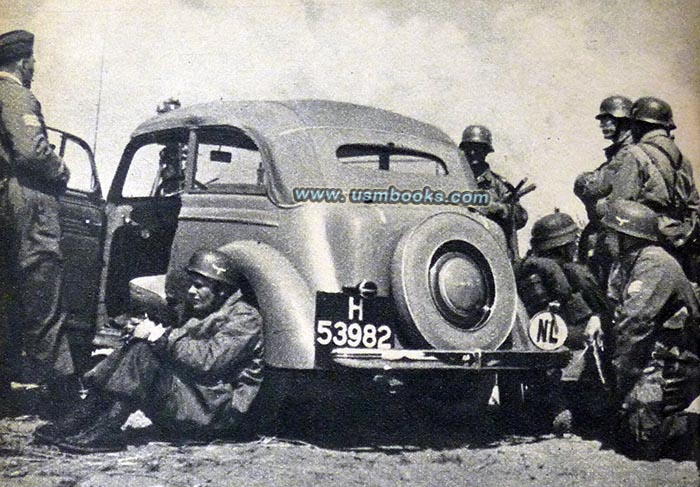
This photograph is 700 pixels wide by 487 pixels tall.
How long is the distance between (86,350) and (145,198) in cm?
113

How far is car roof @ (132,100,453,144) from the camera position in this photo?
177 inches

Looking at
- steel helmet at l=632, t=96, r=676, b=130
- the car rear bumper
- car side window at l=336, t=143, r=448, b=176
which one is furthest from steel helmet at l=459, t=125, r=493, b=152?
the car rear bumper

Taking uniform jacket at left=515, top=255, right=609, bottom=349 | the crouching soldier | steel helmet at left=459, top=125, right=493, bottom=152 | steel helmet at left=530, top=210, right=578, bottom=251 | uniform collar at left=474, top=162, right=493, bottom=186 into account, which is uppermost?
steel helmet at left=459, top=125, right=493, bottom=152

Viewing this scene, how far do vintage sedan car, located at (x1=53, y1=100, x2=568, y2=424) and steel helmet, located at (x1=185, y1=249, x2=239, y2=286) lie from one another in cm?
7

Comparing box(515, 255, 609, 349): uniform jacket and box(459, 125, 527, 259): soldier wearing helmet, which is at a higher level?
box(459, 125, 527, 259): soldier wearing helmet

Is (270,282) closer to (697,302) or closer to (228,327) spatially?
(228,327)

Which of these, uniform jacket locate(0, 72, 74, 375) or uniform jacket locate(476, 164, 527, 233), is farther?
uniform jacket locate(476, 164, 527, 233)

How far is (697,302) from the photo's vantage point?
13.7 feet

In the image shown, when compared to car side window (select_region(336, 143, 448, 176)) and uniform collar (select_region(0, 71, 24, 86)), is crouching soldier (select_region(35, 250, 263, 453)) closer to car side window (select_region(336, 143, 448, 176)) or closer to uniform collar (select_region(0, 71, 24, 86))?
car side window (select_region(336, 143, 448, 176))

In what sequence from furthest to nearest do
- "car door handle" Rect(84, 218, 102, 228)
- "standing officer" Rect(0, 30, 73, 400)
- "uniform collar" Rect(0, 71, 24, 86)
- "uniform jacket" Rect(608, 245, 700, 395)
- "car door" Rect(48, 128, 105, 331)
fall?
"car door handle" Rect(84, 218, 102, 228), "car door" Rect(48, 128, 105, 331), "uniform collar" Rect(0, 71, 24, 86), "standing officer" Rect(0, 30, 73, 400), "uniform jacket" Rect(608, 245, 700, 395)

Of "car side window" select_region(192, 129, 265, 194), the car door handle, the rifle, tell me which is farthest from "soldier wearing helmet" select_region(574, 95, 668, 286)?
the car door handle

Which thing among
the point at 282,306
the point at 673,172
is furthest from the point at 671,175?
the point at 282,306

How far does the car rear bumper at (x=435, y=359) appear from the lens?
369 centimetres

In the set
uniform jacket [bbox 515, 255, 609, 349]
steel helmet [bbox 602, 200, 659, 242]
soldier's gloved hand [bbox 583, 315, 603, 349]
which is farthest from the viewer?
uniform jacket [bbox 515, 255, 609, 349]
